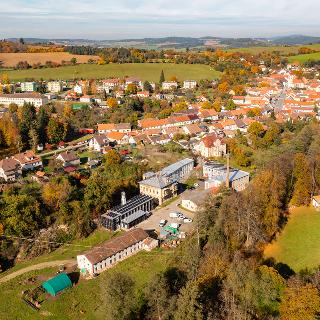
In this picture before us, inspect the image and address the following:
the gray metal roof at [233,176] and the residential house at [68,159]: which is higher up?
the gray metal roof at [233,176]

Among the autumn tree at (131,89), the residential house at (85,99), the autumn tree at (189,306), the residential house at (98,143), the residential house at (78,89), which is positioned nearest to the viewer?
the autumn tree at (189,306)

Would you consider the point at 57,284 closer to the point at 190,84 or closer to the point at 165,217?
the point at 165,217

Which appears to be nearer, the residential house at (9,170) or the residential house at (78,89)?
the residential house at (9,170)

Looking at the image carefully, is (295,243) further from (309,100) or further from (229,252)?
(309,100)

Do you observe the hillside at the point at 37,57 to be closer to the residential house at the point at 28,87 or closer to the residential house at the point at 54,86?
the residential house at the point at 54,86

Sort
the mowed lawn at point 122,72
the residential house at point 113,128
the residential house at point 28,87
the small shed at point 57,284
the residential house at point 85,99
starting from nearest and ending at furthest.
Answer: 1. the small shed at point 57,284
2. the residential house at point 113,128
3. the residential house at point 85,99
4. the residential house at point 28,87
5. the mowed lawn at point 122,72

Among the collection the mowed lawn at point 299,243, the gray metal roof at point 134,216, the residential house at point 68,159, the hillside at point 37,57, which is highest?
the hillside at point 37,57

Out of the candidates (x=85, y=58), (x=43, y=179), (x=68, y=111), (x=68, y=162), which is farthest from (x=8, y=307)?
(x=85, y=58)

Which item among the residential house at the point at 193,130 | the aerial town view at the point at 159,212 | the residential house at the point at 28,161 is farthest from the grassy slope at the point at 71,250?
the residential house at the point at 193,130
